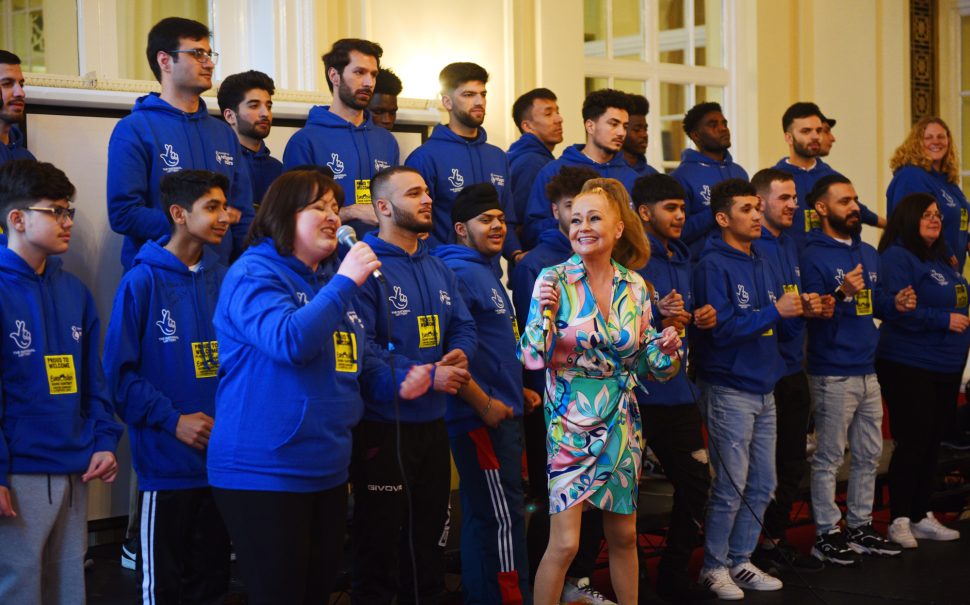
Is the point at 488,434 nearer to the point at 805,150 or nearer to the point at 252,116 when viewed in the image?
the point at 252,116

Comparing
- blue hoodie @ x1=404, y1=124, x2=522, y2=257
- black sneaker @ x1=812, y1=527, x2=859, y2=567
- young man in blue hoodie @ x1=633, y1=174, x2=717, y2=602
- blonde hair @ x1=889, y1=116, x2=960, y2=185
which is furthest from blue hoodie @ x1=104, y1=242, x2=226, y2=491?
blonde hair @ x1=889, y1=116, x2=960, y2=185

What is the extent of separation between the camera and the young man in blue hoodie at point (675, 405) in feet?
15.3

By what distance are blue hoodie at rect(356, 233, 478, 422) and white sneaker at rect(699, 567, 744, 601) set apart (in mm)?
→ 1681

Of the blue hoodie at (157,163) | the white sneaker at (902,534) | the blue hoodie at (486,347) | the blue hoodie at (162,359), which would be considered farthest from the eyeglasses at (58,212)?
the white sneaker at (902,534)

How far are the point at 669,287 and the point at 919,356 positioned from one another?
172 cm

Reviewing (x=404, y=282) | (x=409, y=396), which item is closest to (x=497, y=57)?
(x=404, y=282)

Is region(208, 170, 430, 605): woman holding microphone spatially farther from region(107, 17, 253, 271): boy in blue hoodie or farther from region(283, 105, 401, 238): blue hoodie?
region(283, 105, 401, 238): blue hoodie

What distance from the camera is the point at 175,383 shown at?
366 cm

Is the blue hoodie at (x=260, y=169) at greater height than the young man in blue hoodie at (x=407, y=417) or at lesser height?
greater

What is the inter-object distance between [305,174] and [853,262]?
3230 millimetres

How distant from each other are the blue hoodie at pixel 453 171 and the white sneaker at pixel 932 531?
2.60 m

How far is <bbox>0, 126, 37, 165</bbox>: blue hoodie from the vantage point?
4184 millimetres

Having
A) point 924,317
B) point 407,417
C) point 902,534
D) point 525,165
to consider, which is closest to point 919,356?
point 924,317

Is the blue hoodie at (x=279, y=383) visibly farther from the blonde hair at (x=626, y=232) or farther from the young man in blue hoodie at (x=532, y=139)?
the young man in blue hoodie at (x=532, y=139)
